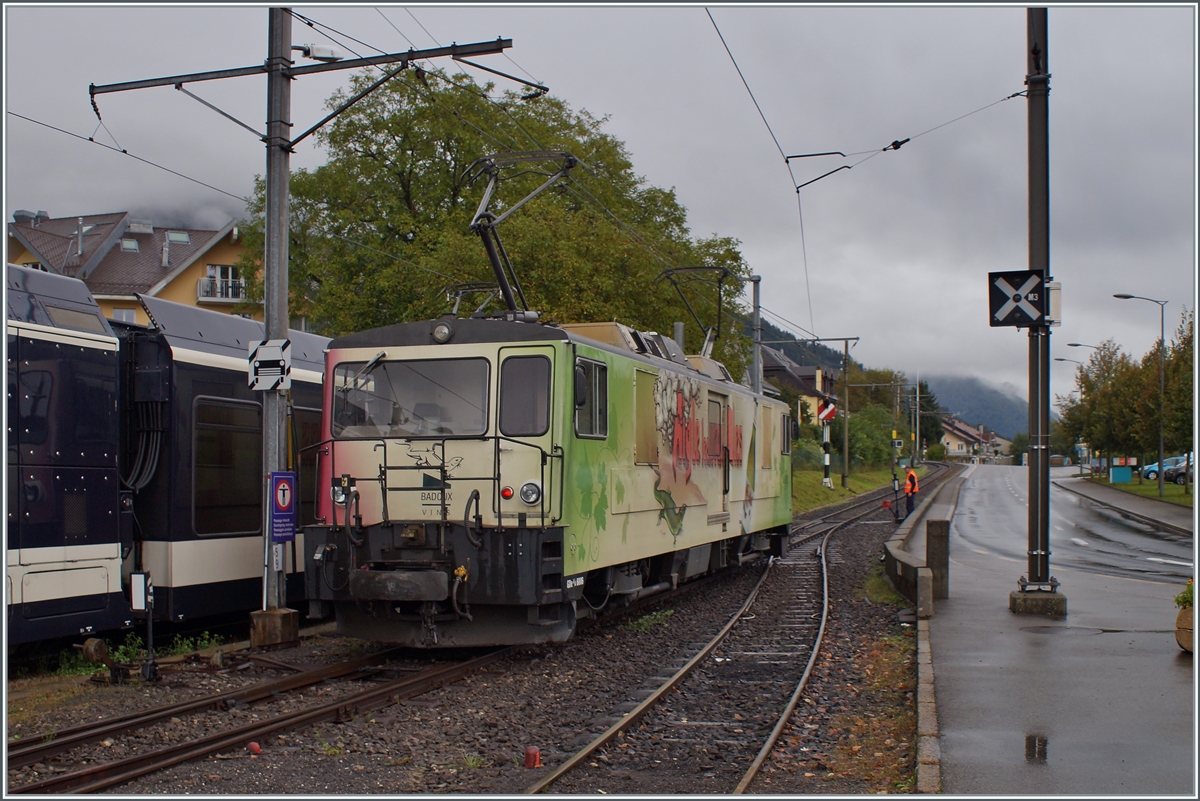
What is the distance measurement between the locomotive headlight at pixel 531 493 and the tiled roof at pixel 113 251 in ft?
140

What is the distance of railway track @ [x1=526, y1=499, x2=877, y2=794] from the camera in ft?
21.2

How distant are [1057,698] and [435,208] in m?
28.2

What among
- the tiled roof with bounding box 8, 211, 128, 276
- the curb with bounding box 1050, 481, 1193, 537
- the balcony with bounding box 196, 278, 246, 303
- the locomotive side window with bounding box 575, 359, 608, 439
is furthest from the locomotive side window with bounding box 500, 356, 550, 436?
the balcony with bounding box 196, 278, 246, 303

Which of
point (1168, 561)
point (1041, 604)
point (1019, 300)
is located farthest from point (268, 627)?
point (1168, 561)

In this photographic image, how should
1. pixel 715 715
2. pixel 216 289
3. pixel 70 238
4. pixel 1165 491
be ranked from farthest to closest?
1. pixel 216 289
2. pixel 70 238
3. pixel 1165 491
4. pixel 715 715

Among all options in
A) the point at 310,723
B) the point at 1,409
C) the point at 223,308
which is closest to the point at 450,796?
the point at 310,723

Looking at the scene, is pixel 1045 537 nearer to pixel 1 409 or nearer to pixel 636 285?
pixel 1 409

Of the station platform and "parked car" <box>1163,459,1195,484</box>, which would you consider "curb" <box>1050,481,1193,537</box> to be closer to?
"parked car" <box>1163,459,1195,484</box>

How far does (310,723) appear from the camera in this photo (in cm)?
738

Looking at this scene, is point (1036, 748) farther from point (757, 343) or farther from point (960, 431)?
point (960, 431)

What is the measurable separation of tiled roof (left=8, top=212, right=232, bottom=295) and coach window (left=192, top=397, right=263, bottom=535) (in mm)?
39760

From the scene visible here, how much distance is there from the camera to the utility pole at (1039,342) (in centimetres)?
1158

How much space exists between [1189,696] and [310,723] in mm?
A: 6423

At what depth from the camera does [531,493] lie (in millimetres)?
9383
